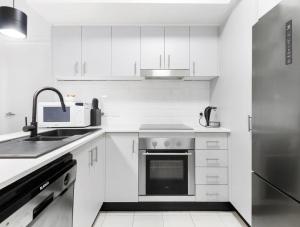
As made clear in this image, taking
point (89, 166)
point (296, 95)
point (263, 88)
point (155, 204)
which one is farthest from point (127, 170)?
point (296, 95)

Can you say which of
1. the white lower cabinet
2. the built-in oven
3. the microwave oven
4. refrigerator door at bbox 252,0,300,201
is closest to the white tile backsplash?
the microwave oven

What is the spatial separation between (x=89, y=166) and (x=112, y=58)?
5.09 ft

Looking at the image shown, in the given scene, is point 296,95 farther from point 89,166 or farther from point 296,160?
point 89,166

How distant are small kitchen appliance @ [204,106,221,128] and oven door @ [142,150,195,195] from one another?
58 cm

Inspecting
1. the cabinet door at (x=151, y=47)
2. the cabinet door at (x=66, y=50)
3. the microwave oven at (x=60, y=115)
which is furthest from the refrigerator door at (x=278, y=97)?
the cabinet door at (x=66, y=50)

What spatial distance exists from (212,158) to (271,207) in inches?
50.2

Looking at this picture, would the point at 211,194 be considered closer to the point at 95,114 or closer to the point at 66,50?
the point at 95,114

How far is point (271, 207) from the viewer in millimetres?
1363

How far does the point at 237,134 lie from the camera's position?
2363 millimetres

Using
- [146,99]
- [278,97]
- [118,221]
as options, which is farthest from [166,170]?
[278,97]

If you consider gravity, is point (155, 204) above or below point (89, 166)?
below

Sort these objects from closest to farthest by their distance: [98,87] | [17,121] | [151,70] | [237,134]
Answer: [237,134] < [151,70] < [98,87] < [17,121]

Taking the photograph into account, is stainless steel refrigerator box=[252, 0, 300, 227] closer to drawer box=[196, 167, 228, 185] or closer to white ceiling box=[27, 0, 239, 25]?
drawer box=[196, 167, 228, 185]

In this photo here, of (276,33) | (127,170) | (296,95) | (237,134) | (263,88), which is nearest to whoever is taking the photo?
(296,95)
